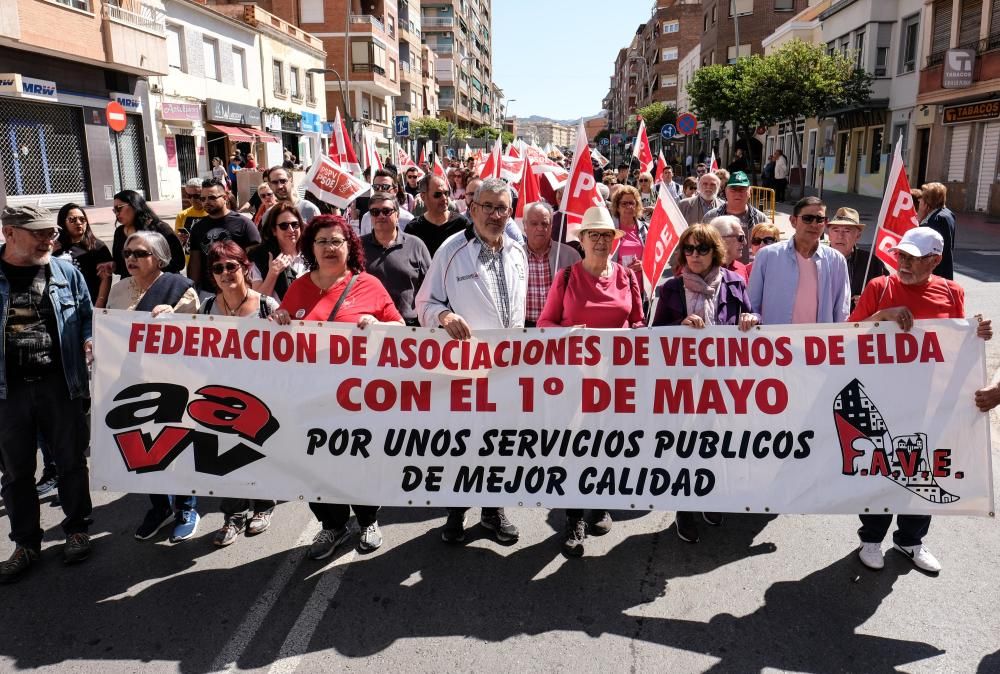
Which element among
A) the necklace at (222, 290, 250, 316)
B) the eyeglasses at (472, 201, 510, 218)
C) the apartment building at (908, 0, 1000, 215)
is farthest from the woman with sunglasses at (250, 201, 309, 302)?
the apartment building at (908, 0, 1000, 215)

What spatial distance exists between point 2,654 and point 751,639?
3.41m

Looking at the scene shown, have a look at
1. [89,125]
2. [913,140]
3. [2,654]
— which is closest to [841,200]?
[913,140]

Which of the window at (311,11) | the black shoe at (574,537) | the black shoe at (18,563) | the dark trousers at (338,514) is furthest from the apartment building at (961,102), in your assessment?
the window at (311,11)

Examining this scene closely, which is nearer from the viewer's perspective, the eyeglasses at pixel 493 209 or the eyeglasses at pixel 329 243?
the eyeglasses at pixel 329 243

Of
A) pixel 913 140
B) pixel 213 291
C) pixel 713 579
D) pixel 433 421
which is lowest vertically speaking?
pixel 713 579

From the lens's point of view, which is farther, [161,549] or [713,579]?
[161,549]

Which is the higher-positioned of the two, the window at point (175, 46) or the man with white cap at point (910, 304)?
the window at point (175, 46)

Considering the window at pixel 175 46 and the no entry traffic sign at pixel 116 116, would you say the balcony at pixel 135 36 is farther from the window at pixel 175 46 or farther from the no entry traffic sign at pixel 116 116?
the window at pixel 175 46

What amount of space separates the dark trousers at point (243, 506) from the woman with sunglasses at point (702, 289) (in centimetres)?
266

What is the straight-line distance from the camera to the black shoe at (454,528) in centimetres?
433

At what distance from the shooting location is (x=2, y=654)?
3.30 metres

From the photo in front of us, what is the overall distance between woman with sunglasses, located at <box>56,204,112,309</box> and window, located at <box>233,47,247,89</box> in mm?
27766

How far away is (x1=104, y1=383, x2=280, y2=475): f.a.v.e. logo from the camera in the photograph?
3.91 meters

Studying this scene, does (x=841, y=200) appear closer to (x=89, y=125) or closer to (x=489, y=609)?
(x=89, y=125)
